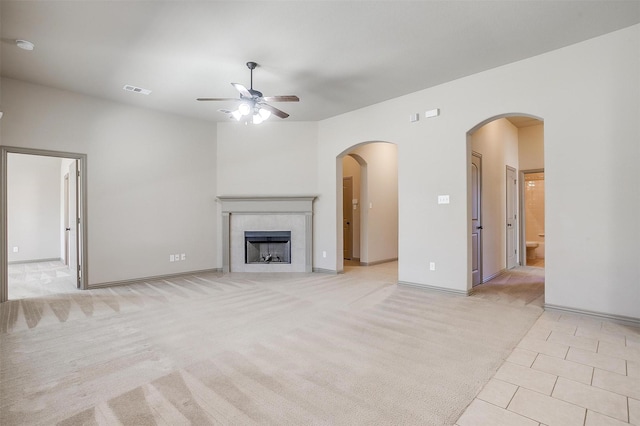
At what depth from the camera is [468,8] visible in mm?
2904

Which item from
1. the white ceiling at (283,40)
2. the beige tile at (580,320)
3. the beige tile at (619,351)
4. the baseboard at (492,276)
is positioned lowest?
the beige tile at (619,351)

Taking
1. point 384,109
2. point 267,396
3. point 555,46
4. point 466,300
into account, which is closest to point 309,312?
point 267,396

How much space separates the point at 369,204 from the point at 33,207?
812 cm

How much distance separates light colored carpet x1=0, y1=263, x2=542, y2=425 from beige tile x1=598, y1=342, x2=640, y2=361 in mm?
618

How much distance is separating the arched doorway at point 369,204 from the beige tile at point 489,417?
4.48 metres

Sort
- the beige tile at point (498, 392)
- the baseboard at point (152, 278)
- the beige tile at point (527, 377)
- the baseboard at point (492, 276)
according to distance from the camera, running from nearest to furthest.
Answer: the beige tile at point (498, 392), the beige tile at point (527, 377), the baseboard at point (152, 278), the baseboard at point (492, 276)

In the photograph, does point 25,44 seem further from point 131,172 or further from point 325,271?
point 325,271

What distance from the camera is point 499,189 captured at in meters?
6.16

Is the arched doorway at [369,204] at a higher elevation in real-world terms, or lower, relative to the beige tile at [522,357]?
higher

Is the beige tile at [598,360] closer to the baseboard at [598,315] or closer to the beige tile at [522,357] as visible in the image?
the beige tile at [522,357]

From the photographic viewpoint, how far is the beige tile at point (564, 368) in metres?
2.25

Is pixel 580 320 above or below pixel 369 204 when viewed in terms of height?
below

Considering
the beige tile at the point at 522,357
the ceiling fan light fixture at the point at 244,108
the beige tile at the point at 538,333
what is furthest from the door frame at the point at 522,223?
the ceiling fan light fixture at the point at 244,108

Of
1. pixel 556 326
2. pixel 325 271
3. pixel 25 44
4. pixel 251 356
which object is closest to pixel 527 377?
pixel 556 326
